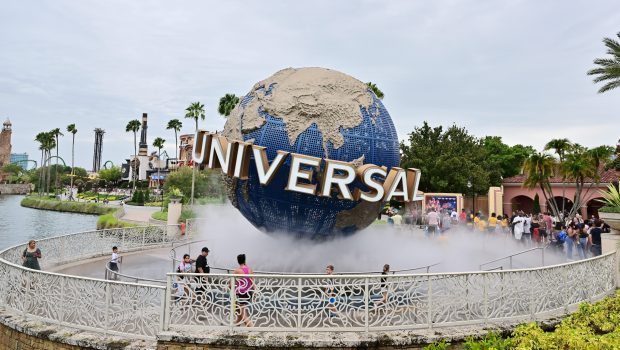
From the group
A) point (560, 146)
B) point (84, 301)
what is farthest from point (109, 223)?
point (560, 146)

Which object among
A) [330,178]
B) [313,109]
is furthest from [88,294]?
[313,109]

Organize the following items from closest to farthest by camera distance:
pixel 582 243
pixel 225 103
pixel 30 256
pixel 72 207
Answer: pixel 30 256 < pixel 582 243 < pixel 225 103 < pixel 72 207

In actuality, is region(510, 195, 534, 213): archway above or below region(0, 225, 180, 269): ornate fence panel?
above

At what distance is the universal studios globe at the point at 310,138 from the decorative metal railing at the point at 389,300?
2414mm

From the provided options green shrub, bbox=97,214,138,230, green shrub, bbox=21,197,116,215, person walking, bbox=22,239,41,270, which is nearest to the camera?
person walking, bbox=22,239,41,270

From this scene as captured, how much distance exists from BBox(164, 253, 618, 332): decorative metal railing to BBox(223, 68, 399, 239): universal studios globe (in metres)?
2.41

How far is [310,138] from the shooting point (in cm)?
909

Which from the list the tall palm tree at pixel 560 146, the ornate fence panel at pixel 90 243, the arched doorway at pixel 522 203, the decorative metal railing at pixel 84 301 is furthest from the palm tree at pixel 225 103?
the decorative metal railing at pixel 84 301

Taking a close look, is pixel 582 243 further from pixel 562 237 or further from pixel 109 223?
pixel 109 223

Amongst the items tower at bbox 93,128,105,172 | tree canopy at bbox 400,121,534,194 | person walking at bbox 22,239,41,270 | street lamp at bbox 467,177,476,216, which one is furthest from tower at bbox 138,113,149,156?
person walking at bbox 22,239,41,270

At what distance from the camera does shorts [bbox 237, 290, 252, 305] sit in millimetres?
6463

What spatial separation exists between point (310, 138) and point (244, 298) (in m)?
3.95

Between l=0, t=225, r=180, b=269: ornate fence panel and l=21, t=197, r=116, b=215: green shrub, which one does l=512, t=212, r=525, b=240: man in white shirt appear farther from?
l=21, t=197, r=116, b=215: green shrub

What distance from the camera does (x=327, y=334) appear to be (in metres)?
6.23
